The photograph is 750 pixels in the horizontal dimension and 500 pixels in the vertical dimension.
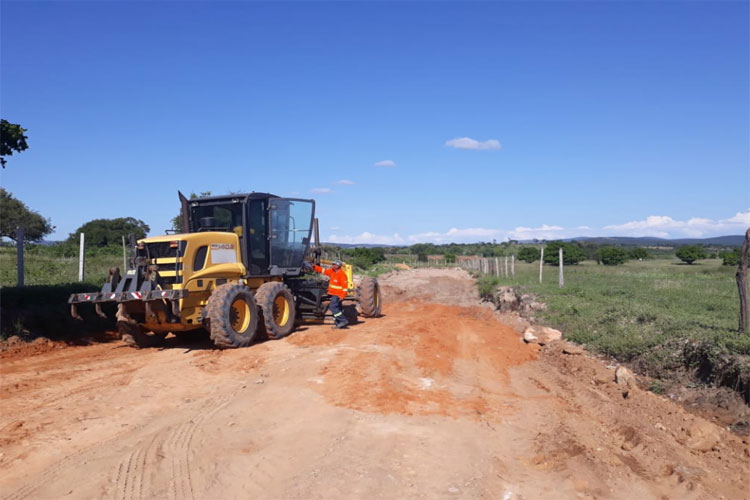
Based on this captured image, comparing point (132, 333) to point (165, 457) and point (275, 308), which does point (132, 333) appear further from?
point (165, 457)

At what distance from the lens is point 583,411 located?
704 centimetres

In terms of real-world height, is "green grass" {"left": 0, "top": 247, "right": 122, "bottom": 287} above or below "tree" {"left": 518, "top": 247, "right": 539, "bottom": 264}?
above

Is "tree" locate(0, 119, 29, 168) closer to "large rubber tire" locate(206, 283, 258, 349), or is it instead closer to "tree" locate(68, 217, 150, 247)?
"large rubber tire" locate(206, 283, 258, 349)

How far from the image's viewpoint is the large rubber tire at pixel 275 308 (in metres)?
11.0

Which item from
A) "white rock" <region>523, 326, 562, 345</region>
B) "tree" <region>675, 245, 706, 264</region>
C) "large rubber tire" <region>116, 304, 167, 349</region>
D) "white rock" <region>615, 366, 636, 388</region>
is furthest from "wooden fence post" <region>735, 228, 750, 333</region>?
"tree" <region>675, 245, 706, 264</region>

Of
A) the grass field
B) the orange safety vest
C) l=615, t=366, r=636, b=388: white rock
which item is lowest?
l=615, t=366, r=636, b=388: white rock

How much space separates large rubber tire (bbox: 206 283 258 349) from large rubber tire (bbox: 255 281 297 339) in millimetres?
347

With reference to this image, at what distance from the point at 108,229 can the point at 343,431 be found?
4422 centimetres

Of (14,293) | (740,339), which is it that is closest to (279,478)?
(740,339)

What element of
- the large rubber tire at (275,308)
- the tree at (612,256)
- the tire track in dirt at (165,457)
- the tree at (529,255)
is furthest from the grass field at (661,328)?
the tree at (529,255)

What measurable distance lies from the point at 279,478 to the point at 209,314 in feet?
17.5

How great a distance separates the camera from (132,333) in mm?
10328

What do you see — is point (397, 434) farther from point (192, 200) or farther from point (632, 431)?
point (192, 200)

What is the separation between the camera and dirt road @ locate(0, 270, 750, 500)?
184 inches
